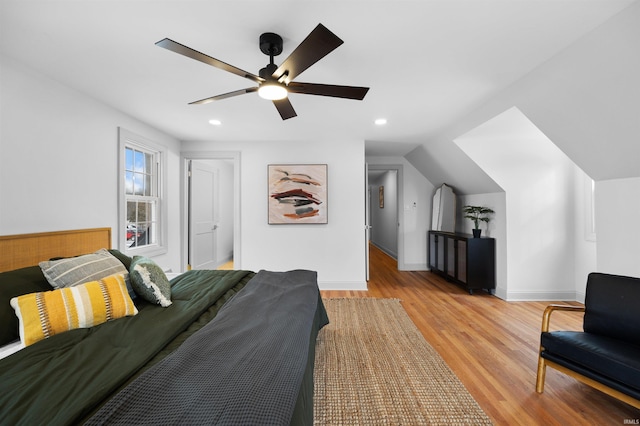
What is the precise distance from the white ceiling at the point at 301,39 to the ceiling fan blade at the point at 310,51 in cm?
30

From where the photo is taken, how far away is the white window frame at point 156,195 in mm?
3051

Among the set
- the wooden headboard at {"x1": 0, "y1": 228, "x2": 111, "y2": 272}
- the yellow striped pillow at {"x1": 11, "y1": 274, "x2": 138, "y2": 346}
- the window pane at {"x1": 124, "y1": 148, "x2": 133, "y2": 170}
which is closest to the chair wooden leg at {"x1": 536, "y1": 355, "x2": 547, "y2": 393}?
the yellow striped pillow at {"x1": 11, "y1": 274, "x2": 138, "y2": 346}

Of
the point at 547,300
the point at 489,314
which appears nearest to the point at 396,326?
the point at 489,314

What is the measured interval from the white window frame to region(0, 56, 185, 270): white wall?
6 centimetres

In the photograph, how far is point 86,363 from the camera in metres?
1.14

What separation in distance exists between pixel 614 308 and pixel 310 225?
11.1 feet

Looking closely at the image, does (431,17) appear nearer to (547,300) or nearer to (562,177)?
(562,177)

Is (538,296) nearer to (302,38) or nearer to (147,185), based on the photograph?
(302,38)

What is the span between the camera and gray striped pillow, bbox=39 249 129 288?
169 centimetres

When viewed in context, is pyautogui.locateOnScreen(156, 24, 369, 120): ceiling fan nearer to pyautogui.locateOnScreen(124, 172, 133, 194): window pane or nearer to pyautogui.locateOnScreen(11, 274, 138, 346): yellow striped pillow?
pyautogui.locateOnScreen(11, 274, 138, 346): yellow striped pillow

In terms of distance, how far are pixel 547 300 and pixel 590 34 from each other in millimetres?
3451

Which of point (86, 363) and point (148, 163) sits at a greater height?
point (148, 163)

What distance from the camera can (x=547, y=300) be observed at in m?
3.72

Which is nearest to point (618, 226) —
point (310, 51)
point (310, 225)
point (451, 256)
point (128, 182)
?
point (451, 256)
